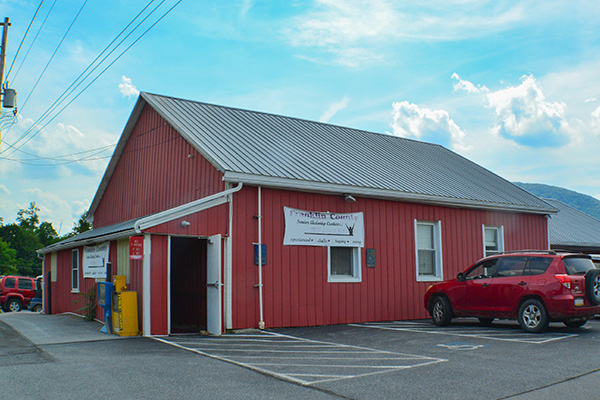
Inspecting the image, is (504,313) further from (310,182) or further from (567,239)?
(567,239)

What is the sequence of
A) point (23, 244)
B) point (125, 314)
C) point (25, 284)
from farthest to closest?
point (23, 244), point (25, 284), point (125, 314)

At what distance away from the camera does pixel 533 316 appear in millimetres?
11852

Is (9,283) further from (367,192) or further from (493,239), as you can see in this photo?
(493,239)

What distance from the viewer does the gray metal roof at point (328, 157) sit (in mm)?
14539

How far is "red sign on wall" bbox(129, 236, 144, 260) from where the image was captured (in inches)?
473

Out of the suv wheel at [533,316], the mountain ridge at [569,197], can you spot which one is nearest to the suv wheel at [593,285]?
the suv wheel at [533,316]

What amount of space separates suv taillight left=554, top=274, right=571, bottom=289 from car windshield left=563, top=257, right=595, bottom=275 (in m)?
0.20

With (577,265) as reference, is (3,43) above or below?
above

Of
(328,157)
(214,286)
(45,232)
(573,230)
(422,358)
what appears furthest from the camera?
(45,232)

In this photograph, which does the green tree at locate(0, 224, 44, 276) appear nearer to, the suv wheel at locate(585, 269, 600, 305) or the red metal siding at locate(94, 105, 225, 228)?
the red metal siding at locate(94, 105, 225, 228)

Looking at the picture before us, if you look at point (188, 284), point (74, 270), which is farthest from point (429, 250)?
point (74, 270)

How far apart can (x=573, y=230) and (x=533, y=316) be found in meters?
18.0

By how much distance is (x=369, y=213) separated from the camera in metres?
15.6

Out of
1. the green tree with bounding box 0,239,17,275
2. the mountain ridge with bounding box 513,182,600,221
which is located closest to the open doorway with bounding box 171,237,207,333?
the green tree with bounding box 0,239,17,275
